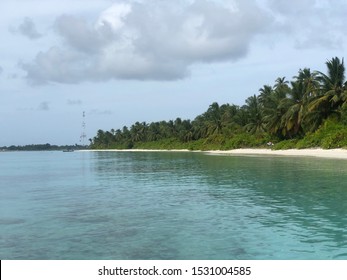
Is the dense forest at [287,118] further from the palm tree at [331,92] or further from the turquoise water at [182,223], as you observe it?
the turquoise water at [182,223]

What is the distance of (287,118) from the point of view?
55625 millimetres

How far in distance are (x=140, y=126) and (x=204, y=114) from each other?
47086mm

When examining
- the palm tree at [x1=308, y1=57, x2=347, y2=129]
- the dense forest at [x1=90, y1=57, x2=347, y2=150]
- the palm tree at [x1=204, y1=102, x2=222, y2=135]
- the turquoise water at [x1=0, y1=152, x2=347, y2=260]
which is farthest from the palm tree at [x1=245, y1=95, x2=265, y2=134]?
the turquoise water at [x1=0, y1=152, x2=347, y2=260]

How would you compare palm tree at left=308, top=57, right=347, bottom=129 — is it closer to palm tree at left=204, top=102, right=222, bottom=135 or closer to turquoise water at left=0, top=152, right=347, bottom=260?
turquoise water at left=0, top=152, right=347, bottom=260

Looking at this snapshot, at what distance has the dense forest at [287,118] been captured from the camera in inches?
1890

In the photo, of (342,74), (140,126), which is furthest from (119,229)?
(140,126)

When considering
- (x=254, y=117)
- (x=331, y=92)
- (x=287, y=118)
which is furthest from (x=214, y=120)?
(x=331, y=92)

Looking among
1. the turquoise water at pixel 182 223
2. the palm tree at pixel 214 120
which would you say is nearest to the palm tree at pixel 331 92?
the turquoise water at pixel 182 223

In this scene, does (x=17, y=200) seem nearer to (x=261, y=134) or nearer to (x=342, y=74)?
(x=342, y=74)

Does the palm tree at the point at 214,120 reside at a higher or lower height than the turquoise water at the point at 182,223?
higher

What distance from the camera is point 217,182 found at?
22172 mm

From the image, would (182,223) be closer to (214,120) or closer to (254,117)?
(254,117)

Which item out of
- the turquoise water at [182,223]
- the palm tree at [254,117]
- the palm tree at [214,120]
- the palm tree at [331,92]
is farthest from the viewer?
the palm tree at [214,120]

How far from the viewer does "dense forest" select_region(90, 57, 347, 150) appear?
157 ft
